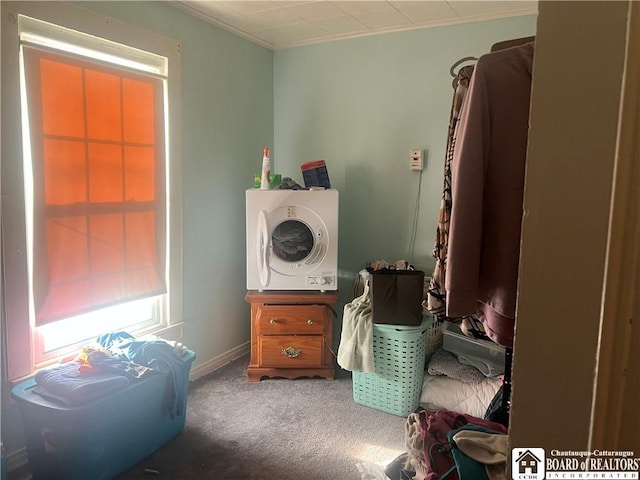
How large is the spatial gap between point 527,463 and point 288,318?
2284 mm

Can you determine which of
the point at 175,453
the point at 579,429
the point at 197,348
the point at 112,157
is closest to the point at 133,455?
the point at 175,453

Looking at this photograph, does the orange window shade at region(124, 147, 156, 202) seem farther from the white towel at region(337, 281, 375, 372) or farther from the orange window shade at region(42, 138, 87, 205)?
the white towel at region(337, 281, 375, 372)

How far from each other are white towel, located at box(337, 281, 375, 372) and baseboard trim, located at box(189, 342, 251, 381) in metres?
0.91

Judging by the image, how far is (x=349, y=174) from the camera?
3.38 m

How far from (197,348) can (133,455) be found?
975 millimetres

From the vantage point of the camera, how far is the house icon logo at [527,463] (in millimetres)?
700

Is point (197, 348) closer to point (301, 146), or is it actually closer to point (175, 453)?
point (175, 453)

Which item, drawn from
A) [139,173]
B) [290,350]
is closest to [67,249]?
[139,173]

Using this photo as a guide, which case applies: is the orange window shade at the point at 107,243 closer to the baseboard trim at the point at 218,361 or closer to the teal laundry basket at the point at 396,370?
the baseboard trim at the point at 218,361

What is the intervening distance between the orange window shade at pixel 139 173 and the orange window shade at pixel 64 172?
25cm

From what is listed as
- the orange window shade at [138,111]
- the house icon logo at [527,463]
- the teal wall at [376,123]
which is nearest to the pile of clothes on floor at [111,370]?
the orange window shade at [138,111]

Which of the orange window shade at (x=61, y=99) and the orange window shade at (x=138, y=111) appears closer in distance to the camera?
the orange window shade at (x=61, y=99)

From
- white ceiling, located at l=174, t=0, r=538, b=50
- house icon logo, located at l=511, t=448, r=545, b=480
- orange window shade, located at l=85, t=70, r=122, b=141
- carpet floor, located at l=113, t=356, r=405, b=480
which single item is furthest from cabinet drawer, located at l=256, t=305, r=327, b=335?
house icon logo, located at l=511, t=448, r=545, b=480

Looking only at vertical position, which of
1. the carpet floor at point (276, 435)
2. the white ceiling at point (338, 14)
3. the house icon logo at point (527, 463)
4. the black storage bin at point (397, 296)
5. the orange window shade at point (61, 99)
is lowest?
the carpet floor at point (276, 435)
